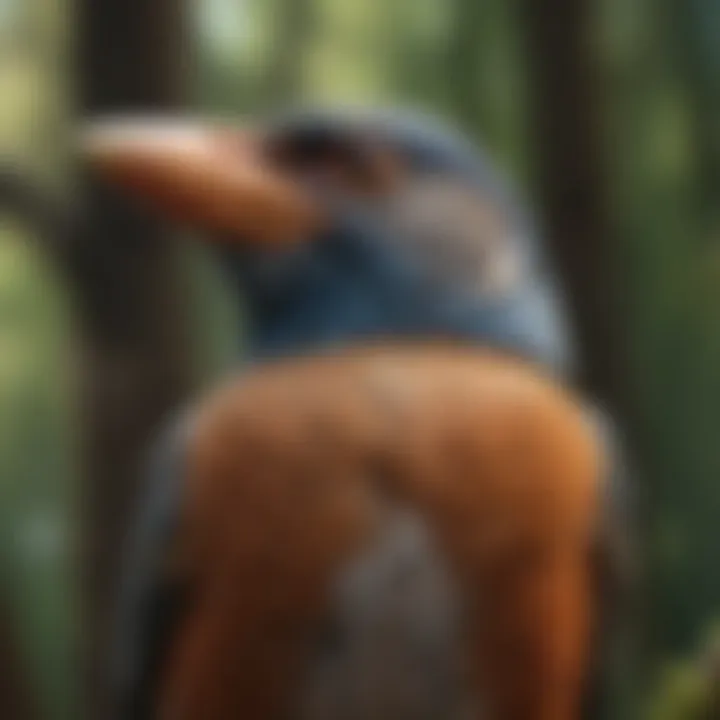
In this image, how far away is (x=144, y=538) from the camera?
785 mm

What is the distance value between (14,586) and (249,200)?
21 centimetres

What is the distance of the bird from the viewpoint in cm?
77

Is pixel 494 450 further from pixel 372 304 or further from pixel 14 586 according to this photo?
pixel 14 586

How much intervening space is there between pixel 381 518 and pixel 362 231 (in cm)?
12

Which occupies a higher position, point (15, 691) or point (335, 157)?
point (335, 157)

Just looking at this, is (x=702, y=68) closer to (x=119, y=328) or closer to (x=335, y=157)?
(x=335, y=157)

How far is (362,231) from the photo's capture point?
79 cm

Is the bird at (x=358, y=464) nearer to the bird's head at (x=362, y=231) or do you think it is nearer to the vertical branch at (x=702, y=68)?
the bird's head at (x=362, y=231)

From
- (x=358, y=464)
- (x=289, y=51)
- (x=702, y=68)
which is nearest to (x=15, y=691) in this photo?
(x=358, y=464)

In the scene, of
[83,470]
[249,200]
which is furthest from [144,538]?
[249,200]

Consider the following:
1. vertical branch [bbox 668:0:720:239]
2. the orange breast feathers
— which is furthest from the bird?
vertical branch [bbox 668:0:720:239]

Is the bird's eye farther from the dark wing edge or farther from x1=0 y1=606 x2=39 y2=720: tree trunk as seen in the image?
x1=0 y1=606 x2=39 y2=720: tree trunk

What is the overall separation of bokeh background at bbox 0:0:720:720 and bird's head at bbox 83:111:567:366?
2cm

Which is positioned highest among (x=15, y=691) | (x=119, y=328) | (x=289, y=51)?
(x=289, y=51)
